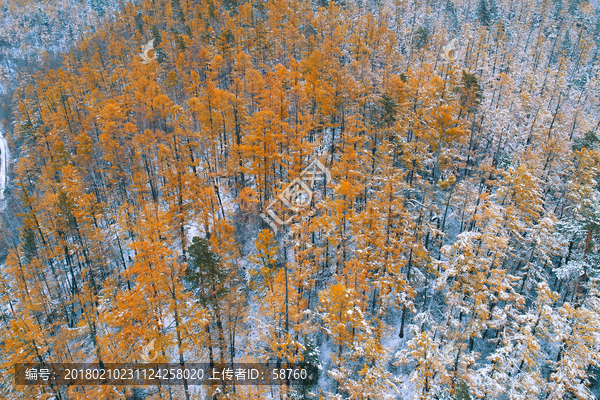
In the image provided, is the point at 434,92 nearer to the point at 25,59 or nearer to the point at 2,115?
the point at 2,115

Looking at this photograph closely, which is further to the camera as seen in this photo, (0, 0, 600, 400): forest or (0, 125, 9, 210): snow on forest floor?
(0, 125, 9, 210): snow on forest floor

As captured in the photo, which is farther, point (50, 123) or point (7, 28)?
point (7, 28)

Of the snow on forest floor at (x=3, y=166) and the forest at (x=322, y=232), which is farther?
the snow on forest floor at (x=3, y=166)

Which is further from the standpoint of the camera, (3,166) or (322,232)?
(3,166)

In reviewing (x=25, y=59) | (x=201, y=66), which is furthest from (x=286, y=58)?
(x=25, y=59)

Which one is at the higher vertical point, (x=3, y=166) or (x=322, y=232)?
(x=322, y=232)

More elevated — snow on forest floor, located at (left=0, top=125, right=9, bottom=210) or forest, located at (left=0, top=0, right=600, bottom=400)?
forest, located at (left=0, top=0, right=600, bottom=400)

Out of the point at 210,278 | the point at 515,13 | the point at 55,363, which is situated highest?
the point at 515,13

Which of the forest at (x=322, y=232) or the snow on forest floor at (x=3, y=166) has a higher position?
the forest at (x=322, y=232)
